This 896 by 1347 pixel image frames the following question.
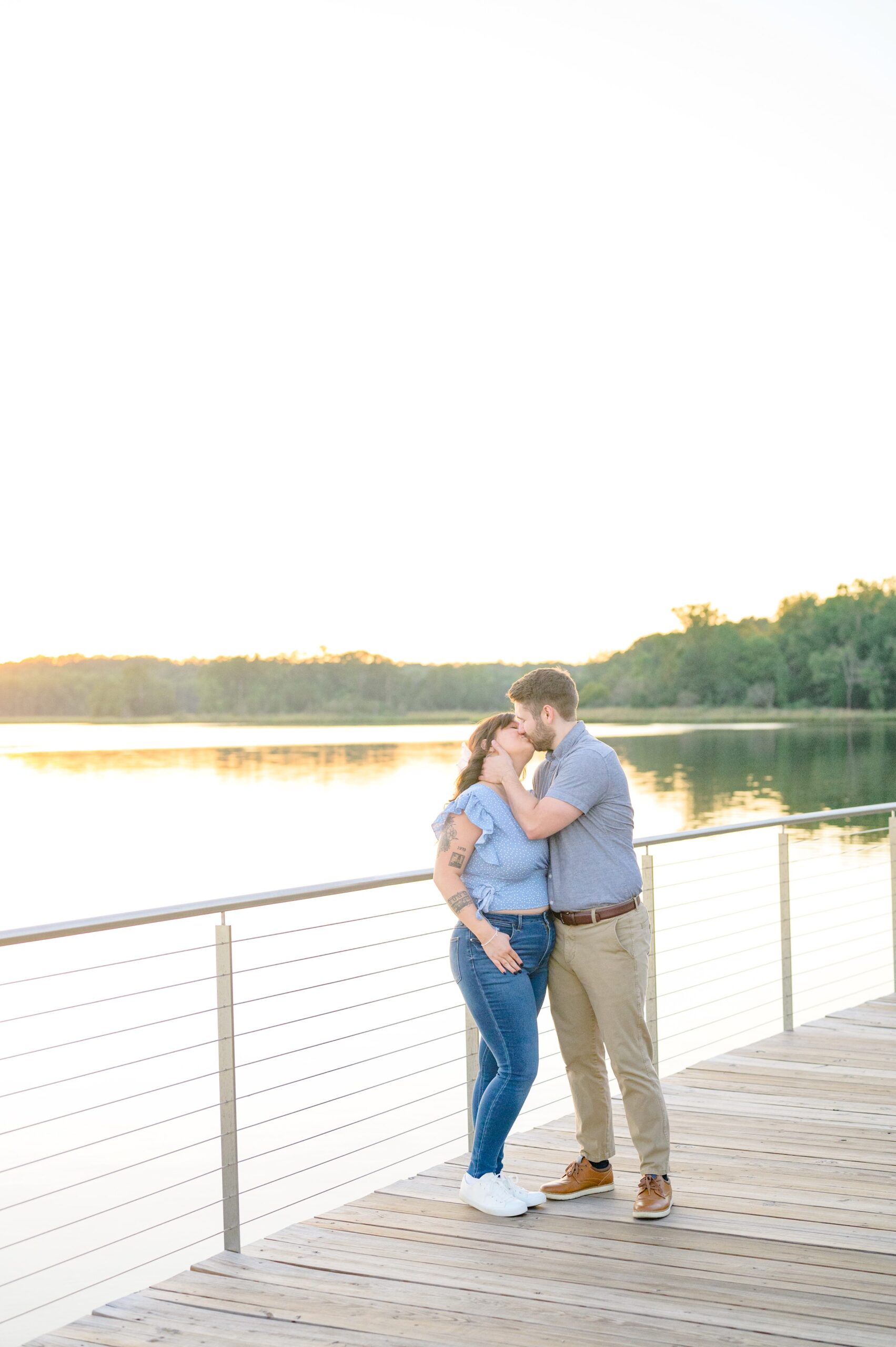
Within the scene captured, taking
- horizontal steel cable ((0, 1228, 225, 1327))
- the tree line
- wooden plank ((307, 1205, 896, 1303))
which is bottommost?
horizontal steel cable ((0, 1228, 225, 1327))

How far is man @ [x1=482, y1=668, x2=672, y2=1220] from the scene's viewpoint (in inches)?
122

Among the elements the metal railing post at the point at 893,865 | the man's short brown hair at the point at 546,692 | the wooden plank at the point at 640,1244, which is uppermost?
the man's short brown hair at the point at 546,692

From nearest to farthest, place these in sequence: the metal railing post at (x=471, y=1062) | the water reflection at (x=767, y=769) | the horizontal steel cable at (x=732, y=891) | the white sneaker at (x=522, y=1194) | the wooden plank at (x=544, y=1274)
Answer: the wooden plank at (x=544, y=1274), the white sneaker at (x=522, y=1194), the metal railing post at (x=471, y=1062), the horizontal steel cable at (x=732, y=891), the water reflection at (x=767, y=769)

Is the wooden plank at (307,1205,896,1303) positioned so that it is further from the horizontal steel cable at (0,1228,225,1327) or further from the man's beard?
the man's beard

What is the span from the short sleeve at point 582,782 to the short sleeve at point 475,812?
153mm

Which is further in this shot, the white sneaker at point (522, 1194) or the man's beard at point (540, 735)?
the white sneaker at point (522, 1194)

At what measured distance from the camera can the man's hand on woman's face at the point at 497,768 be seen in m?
3.06

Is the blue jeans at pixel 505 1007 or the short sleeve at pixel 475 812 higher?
the short sleeve at pixel 475 812

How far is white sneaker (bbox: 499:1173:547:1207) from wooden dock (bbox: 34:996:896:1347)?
0.10ft

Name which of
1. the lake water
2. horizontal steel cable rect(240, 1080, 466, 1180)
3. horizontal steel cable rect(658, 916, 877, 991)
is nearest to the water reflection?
the lake water

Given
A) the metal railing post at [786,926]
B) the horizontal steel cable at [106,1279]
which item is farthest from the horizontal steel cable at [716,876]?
the horizontal steel cable at [106,1279]

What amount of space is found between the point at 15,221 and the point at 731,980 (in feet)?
49.0

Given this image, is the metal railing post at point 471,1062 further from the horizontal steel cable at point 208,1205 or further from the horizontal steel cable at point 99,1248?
the horizontal steel cable at point 99,1248

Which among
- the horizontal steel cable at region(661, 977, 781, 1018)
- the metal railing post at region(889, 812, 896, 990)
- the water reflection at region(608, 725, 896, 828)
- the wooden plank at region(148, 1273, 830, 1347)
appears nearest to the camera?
the wooden plank at region(148, 1273, 830, 1347)
